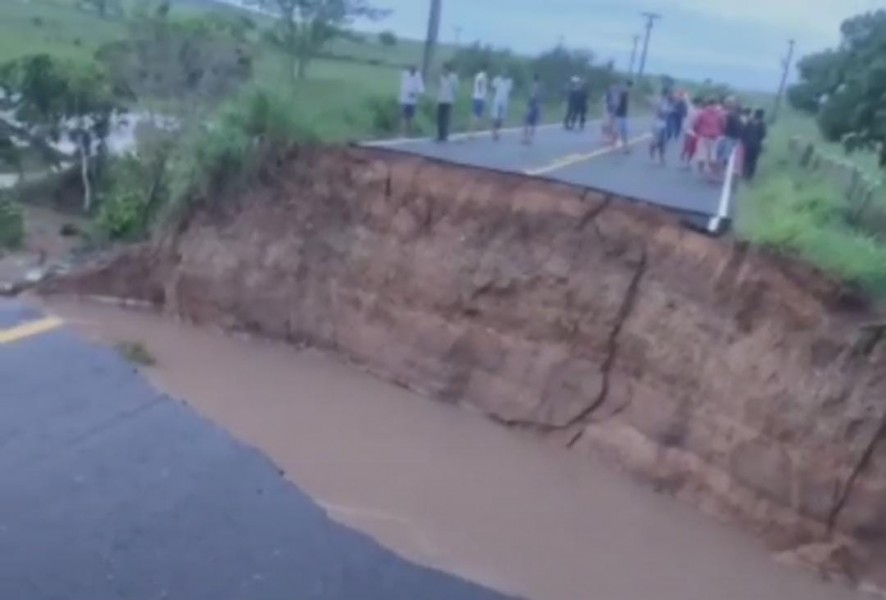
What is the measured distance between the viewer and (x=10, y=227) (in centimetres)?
2736

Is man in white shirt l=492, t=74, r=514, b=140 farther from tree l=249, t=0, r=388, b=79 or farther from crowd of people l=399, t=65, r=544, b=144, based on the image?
tree l=249, t=0, r=388, b=79

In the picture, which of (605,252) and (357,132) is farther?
(357,132)

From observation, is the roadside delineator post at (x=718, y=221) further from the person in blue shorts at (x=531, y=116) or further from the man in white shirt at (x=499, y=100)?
the person in blue shorts at (x=531, y=116)

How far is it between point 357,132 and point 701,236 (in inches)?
329

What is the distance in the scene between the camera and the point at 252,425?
18.2 metres

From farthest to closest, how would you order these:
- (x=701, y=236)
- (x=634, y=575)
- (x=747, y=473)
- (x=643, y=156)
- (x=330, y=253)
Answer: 1. (x=643, y=156)
2. (x=330, y=253)
3. (x=701, y=236)
4. (x=747, y=473)
5. (x=634, y=575)

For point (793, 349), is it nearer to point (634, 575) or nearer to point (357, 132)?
point (634, 575)

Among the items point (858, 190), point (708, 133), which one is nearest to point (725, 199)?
point (858, 190)

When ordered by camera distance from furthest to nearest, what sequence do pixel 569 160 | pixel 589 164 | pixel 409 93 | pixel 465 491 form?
pixel 569 160 → pixel 589 164 → pixel 409 93 → pixel 465 491

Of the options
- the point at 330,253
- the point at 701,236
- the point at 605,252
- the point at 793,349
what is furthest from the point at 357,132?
the point at 793,349

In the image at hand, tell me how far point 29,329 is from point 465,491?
8.00m

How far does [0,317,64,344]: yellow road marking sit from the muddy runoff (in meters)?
1.59

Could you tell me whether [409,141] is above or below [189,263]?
above

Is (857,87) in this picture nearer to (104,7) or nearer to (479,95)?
(479,95)
